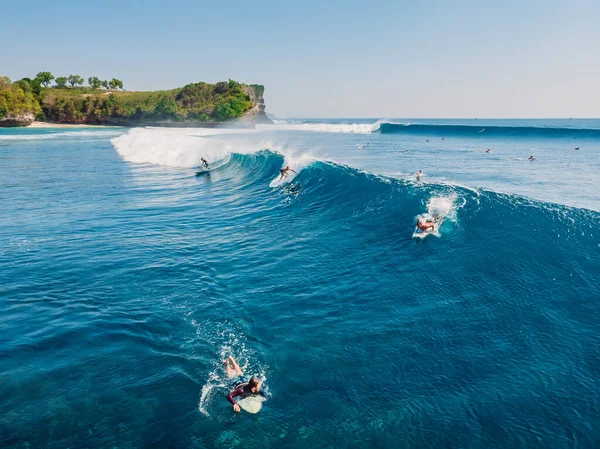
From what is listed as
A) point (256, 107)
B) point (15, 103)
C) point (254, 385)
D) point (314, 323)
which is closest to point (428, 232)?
point (314, 323)

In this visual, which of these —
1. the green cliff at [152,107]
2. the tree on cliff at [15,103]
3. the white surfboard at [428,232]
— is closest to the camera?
the white surfboard at [428,232]

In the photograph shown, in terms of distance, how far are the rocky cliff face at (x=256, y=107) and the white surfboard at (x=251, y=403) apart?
146 meters

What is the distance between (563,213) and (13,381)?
63.9 feet

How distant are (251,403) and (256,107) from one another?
165 meters

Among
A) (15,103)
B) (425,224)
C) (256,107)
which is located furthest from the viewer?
(256,107)

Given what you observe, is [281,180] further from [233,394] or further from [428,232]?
[233,394]

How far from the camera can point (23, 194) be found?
1151 inches

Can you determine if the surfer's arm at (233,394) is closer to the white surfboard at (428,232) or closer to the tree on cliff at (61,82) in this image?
the white surfboard at (428,232)

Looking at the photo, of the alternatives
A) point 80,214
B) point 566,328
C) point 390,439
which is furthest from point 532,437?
point 80,214

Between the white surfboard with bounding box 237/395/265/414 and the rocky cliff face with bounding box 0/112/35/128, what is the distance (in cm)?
15153

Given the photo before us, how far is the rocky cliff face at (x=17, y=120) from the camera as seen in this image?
124 metres

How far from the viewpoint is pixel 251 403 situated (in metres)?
8.43

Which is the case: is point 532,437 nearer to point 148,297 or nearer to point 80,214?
point 148,297

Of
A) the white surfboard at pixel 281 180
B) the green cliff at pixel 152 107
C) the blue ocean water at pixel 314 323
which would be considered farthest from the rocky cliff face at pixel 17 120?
the white surfboard at pixel 281 180
